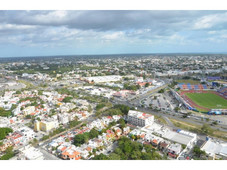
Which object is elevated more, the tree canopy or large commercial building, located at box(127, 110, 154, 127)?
large commercial building, located at box(127, 110, 154, 127)

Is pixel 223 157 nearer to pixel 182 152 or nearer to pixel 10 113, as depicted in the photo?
pixel 182 152

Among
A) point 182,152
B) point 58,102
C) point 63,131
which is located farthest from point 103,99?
point 182,152

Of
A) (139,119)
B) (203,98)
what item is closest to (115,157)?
(139,119)

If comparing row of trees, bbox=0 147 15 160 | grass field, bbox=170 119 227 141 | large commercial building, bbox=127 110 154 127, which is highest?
large commercial building, bbox=127 110 154 127

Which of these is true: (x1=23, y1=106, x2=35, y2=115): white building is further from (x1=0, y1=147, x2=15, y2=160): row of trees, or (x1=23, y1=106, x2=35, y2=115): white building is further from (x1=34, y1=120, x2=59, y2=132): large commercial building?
(x1=0, y1=147, x2=15, y2=160): row of trees

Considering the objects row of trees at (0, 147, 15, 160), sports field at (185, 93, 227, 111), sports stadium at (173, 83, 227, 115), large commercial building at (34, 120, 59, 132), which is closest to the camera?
row of trees at (0, 147, 15, 160)

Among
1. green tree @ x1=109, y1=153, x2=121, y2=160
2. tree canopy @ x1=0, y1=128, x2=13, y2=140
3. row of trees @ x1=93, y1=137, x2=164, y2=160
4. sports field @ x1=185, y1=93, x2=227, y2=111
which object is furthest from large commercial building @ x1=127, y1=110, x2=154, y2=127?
tree canopy @ x1=0, y1=128, x2=13, y2=140

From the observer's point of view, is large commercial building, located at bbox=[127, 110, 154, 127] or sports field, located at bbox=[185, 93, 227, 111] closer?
large commercial building, located at bbox=[127, 110, 154, 127]
